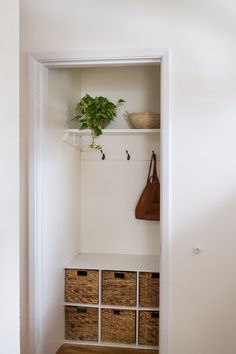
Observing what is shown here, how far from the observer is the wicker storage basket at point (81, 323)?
2.82 m

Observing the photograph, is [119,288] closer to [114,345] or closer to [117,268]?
[117,268]

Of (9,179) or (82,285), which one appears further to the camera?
(82,285)

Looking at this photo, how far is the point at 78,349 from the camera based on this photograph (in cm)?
276

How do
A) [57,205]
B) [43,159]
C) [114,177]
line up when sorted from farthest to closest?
[114,177], [57,205], [43,159]

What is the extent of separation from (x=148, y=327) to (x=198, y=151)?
1481 millimetres

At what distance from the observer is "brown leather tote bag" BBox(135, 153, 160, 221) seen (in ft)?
9.87

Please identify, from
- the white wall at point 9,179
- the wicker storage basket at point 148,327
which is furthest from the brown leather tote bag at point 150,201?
the white wall at point 9,179

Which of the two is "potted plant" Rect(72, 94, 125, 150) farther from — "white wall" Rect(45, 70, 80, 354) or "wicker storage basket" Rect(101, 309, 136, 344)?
"wicker storage basket" Rect(101, 309, 136, 344)

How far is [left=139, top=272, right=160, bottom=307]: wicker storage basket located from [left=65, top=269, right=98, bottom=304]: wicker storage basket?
14.0 inches

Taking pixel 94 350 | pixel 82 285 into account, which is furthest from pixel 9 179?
pixel 94 350

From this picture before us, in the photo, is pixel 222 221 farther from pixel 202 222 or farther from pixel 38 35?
pixel 38 35

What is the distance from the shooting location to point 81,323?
2.83 meters

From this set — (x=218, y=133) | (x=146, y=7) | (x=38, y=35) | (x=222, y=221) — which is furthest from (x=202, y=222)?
(x=38, y=35)

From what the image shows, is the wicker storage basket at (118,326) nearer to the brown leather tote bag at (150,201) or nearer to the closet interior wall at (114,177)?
the closet interior wall at (114,177)
